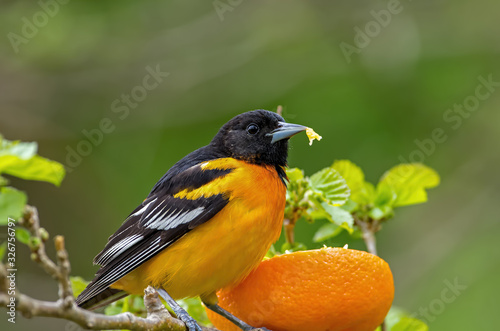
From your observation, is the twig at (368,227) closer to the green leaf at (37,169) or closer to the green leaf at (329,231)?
the green leaf at (329,231)

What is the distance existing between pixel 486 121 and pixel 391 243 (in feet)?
5.77

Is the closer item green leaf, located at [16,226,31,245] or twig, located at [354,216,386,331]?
green leaf, located at [16,226,31,245]

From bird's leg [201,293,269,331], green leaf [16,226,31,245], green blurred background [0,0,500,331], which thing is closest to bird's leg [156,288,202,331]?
bird's leg [201,293,269,331]

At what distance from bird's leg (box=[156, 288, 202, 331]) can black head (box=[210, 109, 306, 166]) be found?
921 millimetres

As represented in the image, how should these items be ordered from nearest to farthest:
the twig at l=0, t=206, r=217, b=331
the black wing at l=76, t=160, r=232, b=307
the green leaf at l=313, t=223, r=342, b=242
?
1. the twig at l=0, t=206, r=217, b=331
2. the black wing at l=76, t=160, r=232, b=307
3. the green leaf at l=313, t=223, r=342, b=242

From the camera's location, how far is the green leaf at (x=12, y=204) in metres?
1.62

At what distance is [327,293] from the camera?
100.0 inches

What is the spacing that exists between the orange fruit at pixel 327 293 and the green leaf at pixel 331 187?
0.35 meters

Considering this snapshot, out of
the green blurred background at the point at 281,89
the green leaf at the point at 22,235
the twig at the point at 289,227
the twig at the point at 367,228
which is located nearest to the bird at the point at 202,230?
the twig at the point at 289,227

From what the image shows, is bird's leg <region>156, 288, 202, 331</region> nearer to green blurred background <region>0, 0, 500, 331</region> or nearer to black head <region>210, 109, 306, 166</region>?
black head <region>210, 109, 306, 166</region>

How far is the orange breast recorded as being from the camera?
2.87 m

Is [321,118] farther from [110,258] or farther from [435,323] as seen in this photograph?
[110,258]

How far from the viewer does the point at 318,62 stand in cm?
688

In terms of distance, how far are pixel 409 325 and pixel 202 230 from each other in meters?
1.11
